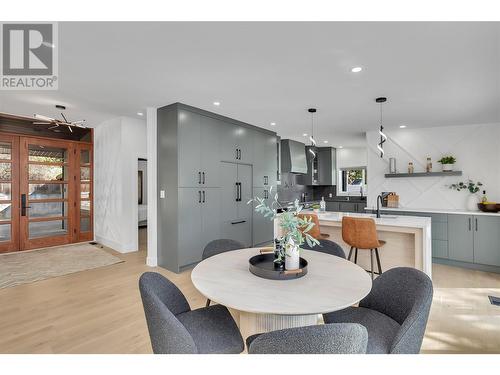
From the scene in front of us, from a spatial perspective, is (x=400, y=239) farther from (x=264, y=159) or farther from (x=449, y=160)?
(x=264, y=159)

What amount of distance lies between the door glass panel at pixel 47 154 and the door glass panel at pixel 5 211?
3.09ft

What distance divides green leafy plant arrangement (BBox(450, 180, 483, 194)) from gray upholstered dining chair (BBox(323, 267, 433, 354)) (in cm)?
429

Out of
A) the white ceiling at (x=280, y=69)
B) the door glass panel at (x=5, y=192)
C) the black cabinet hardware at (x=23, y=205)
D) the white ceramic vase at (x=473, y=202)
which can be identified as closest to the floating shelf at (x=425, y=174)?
the white ceramic vase at (x=473, y=202)

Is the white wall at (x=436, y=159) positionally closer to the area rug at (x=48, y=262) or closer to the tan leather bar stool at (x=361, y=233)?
the tan leather bar stool at (x=361, y=233)

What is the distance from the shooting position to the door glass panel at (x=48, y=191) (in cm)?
505

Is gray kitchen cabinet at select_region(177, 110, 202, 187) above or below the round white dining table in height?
above

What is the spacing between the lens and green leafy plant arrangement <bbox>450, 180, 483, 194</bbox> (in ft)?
15.3

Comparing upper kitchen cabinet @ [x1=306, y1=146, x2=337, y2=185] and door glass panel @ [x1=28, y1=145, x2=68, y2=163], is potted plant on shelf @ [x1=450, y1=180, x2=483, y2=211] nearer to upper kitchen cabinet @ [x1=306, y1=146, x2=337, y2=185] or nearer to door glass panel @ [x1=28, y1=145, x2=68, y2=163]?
upper kitchen cabinet @ [x1=306, y1=146, x2=337, y2=185]

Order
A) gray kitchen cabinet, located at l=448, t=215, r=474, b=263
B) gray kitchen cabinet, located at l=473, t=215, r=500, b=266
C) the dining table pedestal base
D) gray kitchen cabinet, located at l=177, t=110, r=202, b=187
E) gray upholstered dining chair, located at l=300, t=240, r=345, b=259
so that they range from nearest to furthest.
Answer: the dining table pedestal base
gray upholstered dining chair, located at l=300, t=240, r=345, b=259
gray kitchen cabinet, located at l=177, t=110, r=202, b=187
gray kitchen cabinet, located at l=473, t=215, r=500, b=266
gray kitchen cabinet, located at l=448, t=215, r=474, b=263

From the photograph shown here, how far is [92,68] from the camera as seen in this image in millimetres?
2639

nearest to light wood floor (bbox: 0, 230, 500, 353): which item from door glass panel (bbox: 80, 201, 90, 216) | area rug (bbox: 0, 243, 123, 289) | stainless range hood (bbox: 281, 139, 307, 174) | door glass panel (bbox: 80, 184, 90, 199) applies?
area rug (bbox: 0, 243, 123, 289)
